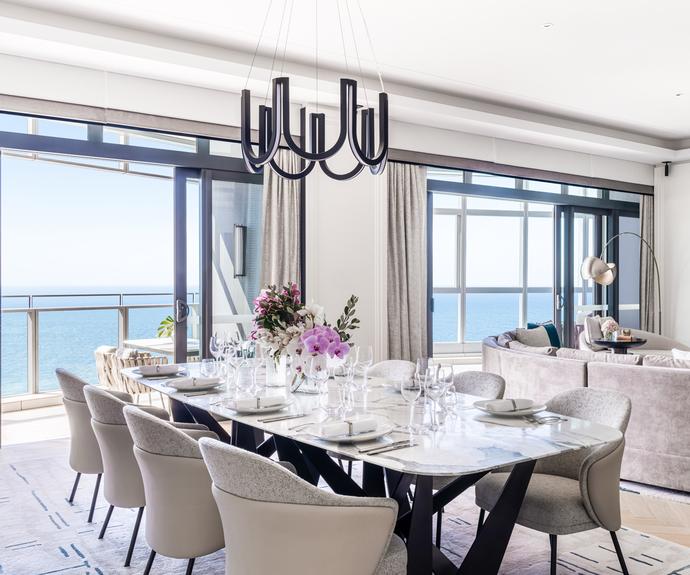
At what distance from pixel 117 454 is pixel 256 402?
63cm

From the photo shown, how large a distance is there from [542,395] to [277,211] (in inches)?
101

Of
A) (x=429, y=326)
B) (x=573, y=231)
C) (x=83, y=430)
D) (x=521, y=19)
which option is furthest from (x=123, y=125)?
(x=573, y=231)

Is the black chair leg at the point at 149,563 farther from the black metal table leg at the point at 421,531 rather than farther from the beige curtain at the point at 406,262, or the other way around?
the beige curtain at the point at 406,262

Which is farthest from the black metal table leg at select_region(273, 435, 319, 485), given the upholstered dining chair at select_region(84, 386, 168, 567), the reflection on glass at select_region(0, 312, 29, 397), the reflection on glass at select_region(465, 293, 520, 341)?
the reflection on glass at select_region(465, 293, 520, 341)

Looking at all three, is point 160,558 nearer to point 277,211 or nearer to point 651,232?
point 277,211

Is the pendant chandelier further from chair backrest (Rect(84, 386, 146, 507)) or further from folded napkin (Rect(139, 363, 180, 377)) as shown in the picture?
chair backrest (Rect(84, 386, 146, 507))

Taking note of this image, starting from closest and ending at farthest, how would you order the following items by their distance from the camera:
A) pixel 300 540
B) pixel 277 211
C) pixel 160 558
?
pixel 300 540 < pixel 160 558 < pixel 277 211

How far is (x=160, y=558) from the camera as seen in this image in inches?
109

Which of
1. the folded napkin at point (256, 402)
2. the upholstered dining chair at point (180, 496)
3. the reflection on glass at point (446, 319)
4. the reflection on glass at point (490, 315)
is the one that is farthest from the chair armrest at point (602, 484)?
the reflection on glass at point (490, 315)

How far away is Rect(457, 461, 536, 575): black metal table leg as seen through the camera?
2.08 m

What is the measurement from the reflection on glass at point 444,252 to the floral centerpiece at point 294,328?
489 inches

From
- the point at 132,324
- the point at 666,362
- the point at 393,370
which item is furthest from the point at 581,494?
the point at 132,324

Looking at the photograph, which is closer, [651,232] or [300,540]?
[300,540]

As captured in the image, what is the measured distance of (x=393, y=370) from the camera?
12.1 ft
